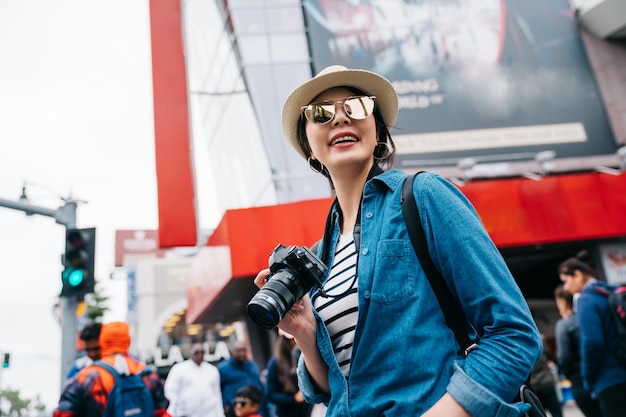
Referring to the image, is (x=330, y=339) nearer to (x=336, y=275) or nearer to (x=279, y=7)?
(x=336, y=275)

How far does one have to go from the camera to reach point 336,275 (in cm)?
173

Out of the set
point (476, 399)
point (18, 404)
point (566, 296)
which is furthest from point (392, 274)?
point (18, 404)

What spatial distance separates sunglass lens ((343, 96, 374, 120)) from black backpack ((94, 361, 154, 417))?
3895 mm

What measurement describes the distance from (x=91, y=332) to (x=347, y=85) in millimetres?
4491

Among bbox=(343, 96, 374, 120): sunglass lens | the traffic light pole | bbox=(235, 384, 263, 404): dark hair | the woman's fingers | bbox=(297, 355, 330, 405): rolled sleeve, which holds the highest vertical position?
the traffic light pole

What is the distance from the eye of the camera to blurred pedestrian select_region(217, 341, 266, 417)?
8.32 metres

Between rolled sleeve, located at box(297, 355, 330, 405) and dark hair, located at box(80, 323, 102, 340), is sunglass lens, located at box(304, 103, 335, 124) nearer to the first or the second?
rolled sleeve, located at box(297, 355, 330, 405)

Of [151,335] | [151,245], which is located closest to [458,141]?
[151,335]

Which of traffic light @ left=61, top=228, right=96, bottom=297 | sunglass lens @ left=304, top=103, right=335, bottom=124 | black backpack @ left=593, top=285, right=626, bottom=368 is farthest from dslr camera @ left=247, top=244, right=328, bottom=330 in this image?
traffic light @ left=61, top=228, right=96, bottom=297

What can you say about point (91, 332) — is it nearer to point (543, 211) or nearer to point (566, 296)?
point (566, 296)

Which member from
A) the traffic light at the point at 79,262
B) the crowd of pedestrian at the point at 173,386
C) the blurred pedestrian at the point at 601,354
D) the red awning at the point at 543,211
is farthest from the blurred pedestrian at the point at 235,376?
the blurred pedestrian at the point at 601,354

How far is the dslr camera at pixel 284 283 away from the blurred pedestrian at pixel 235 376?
704cm

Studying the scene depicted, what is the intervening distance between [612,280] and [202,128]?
12882mm

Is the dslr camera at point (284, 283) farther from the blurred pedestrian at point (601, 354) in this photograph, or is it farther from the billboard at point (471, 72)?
the billboard at point (471, 72)
